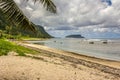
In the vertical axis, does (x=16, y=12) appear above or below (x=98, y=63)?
above

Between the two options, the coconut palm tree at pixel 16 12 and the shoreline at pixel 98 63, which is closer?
the coconut palm tree at pixel 16 12

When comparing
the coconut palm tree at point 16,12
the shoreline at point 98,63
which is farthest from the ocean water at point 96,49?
the coconut palm tree at point 16,12

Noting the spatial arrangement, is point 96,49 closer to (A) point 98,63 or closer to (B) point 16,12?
(A) point 98,63

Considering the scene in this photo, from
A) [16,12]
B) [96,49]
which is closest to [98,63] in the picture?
[16,12]

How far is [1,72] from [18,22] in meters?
6.20

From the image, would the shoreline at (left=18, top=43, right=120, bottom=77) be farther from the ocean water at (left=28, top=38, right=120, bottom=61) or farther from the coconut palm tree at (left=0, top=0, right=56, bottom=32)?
the coconut palm tree at (left=0, top=0, right=56, bottom=32)

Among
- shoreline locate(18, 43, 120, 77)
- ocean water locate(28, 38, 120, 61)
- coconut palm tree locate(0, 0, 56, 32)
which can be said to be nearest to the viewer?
coconut palm tree locate(0, 0, 56, 32)

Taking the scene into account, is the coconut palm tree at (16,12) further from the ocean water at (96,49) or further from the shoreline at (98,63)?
the ocean water at (96,49)

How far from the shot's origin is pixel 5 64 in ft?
50.1

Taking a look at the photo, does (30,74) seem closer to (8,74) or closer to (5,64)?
(8,74)

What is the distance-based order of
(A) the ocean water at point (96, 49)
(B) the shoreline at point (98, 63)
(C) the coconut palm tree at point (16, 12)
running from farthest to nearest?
1. (A) the ocean water at point (96, 49)
2. (B) the shoreline at point (98, 63)
3. (C) the coconut palm tree at point (16, 12)

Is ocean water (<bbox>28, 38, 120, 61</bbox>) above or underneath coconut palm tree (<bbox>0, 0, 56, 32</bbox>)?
underneath

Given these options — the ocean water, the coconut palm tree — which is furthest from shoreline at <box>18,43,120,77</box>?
the coconut palm tree

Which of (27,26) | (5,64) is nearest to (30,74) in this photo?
(5,64)
